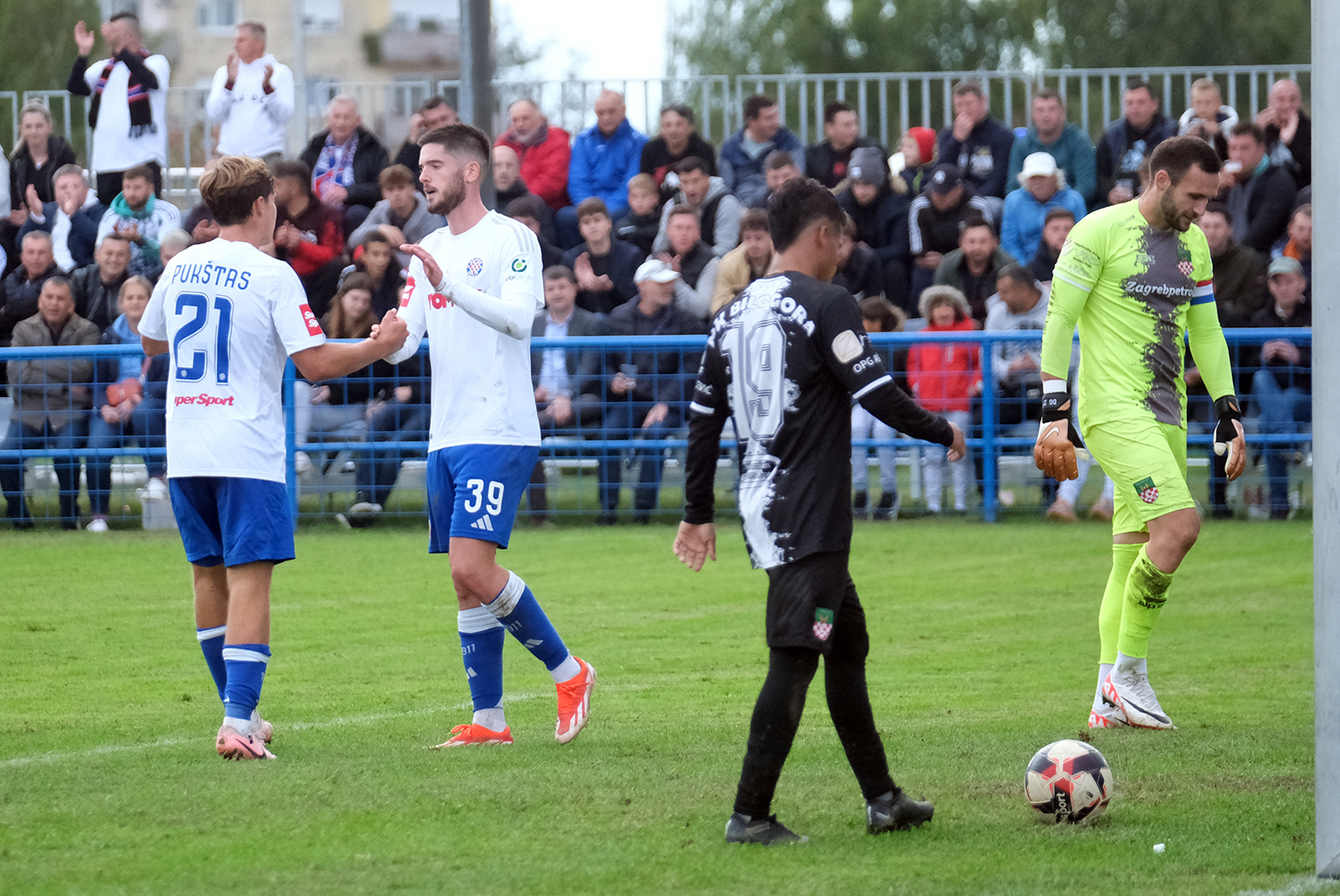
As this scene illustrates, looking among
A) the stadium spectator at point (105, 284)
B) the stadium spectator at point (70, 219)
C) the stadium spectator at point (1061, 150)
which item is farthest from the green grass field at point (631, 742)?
the stadium spectator at point (70, 219)

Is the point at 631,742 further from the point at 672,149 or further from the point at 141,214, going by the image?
the point at 141,214

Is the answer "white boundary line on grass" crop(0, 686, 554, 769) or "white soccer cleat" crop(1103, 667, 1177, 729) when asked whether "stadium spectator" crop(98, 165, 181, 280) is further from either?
"white soccer cleat" crop(1103, 667, 1177, 729)

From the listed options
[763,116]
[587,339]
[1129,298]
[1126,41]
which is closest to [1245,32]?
[1126,41]

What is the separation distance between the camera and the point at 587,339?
47.2ft

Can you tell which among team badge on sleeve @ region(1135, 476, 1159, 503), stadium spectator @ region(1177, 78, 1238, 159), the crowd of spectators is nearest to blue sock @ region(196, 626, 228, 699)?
team badge on sleeve @ region(1135, 476, 1159, 503)

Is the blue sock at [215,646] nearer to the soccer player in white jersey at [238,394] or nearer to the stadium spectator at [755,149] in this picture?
the soccer player in white jersey at [238,394]

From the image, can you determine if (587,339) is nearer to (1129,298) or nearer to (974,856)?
(1129,298)

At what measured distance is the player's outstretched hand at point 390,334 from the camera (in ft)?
21.9

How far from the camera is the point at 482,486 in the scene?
6.71 metres

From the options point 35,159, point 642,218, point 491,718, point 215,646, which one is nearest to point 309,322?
point 215,646

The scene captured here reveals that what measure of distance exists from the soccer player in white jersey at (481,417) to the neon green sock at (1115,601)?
221 cm

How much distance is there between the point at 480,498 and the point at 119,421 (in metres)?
8.55

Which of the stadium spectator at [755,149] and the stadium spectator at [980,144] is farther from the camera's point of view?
the stadium spectator at [755,149]

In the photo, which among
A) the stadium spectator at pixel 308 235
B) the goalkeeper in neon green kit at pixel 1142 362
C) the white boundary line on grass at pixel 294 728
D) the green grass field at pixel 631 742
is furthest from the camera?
the stadium spectator at pixel 308 235
